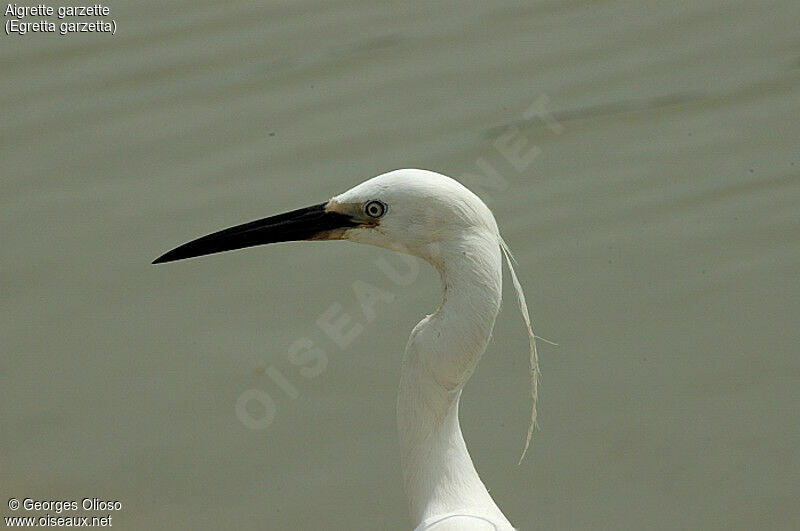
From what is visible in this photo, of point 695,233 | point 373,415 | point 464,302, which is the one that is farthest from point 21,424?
point 695,233

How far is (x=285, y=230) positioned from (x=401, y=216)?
0.35m

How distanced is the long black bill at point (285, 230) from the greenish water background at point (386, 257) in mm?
1244

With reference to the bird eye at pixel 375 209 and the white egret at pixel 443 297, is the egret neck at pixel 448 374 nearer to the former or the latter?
the white egret at pixel 443 297

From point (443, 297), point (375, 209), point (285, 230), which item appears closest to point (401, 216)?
point (375, 209)

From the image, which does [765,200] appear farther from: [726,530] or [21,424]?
[21,424]

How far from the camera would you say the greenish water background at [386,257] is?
3.81 m

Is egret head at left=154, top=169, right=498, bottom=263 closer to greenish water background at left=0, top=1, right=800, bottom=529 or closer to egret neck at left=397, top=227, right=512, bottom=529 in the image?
egret neck at left=397, top=227, right=512, bottom=529

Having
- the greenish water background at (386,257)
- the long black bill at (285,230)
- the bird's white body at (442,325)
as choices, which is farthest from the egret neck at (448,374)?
the greenish water background at (386,257)

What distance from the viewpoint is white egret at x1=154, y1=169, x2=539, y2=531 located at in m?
2.43

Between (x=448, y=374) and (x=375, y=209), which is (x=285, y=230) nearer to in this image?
(x=375, y=209)

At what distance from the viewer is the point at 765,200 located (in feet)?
15.7

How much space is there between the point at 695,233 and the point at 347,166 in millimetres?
1600

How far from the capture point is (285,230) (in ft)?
8.83

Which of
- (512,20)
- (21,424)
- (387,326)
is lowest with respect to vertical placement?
(21,424)
